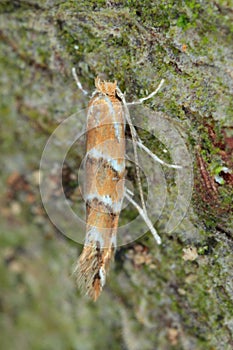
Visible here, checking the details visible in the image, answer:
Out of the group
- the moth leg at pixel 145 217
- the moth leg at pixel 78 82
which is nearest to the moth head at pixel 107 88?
the moth leg at pixel 78 82

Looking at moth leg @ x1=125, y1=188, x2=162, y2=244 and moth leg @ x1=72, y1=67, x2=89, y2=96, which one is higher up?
moth leg @ x1=72, y1=67, x2=89, y2=96

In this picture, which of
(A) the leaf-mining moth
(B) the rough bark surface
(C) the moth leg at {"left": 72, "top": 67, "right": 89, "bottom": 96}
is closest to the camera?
(B) the rough bark surface

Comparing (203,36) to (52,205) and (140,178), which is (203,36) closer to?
(140,178)

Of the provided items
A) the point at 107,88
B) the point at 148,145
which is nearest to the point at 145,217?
the point at 148,145

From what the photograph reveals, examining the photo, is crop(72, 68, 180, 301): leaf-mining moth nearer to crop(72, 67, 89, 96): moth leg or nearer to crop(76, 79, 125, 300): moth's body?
crop(76, 79, 125, 300): moth's body

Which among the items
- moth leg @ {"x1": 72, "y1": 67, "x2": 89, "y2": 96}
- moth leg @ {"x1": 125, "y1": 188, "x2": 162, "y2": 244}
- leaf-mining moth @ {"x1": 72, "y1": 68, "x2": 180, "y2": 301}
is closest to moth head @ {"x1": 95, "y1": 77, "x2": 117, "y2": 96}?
leaf-mining moth @ {"x1": 72, "y1": 68, "x2": 180, "y2": 301}

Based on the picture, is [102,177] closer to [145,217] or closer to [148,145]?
[148,145]

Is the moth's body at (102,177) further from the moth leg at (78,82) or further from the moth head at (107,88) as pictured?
the moth leg at (78,82)

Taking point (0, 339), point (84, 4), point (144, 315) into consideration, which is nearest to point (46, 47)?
point (84, 4)
